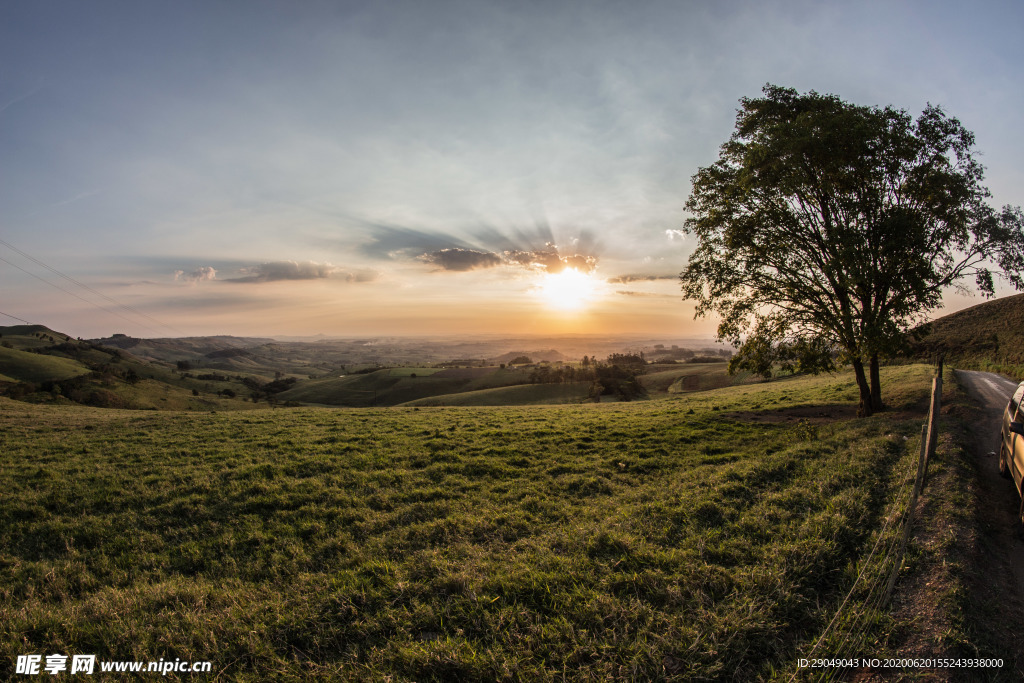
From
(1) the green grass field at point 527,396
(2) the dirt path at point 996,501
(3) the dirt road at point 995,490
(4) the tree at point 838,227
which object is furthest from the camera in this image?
(1) the green grass field at point 527,396

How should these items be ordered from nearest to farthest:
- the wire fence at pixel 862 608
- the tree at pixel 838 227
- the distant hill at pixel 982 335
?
1. the wire fence at pixel 862 608
2. the tree at pixel 838 227
3. the distant hill at pixel 982 335

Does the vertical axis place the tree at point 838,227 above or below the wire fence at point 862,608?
above

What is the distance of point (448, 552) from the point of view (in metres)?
8.26

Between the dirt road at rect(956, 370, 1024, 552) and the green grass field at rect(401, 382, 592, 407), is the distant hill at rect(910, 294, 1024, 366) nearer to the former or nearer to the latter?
the dirt road at rect(956, 370, 1024, 552)

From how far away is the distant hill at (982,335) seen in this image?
4734 cm

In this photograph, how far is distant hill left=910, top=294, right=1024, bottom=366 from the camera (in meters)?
47.3

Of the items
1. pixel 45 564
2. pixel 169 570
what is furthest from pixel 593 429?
pixel 45 564

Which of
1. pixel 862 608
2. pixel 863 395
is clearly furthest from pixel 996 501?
pixel 863 395

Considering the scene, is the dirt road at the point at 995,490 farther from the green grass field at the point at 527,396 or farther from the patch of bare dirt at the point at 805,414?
the green grass field at the point at 527,396

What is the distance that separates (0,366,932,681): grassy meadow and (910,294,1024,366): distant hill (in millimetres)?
50069

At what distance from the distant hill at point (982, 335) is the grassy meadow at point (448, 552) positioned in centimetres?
5007

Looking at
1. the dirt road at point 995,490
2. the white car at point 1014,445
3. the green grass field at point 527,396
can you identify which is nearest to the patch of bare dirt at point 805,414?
the dirt road at point 995,490

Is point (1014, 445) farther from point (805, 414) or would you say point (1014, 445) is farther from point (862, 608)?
point (805, 414)

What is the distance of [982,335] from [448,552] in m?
82.8
